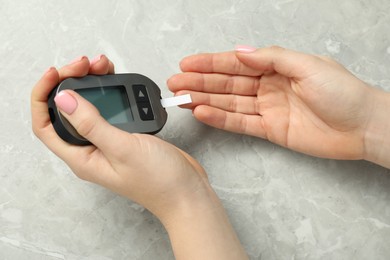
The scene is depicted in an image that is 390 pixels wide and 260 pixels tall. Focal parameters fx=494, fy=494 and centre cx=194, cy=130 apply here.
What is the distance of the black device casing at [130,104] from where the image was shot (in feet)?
2.15

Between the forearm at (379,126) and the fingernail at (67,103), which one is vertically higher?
the fingernail at (67,103)

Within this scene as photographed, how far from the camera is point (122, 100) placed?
2.35 feet

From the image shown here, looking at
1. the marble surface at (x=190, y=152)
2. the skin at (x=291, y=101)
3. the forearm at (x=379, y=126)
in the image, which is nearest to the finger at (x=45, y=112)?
the marble surface at (x=190, y=152)

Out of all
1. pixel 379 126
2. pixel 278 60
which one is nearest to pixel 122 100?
pixel 278 60

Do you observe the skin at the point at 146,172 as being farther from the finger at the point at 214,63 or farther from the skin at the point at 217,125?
the finger at the point at 214,63

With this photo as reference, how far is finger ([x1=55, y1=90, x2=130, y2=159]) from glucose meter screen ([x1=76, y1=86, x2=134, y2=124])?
0.19ft

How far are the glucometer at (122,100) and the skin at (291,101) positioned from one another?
0.07 meters

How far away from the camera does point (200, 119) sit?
2.60 feet

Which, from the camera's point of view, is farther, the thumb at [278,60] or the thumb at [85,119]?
the thumb at [278,60]

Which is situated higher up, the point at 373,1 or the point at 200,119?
the point at 373,1

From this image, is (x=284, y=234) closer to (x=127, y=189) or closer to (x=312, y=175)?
(x=312, y=175)

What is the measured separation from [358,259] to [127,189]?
40 centimetres

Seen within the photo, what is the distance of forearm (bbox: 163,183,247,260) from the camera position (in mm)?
655

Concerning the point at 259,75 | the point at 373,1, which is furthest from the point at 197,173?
the point at 373,1
